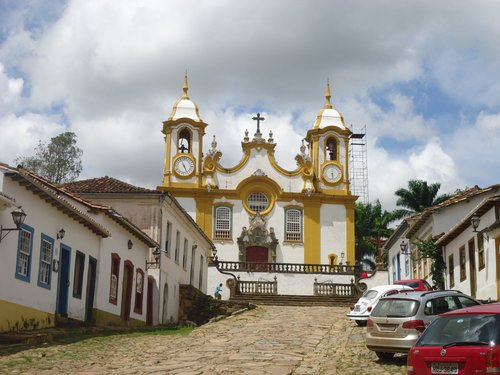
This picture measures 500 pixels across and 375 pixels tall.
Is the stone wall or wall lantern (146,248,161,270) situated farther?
the stone wall

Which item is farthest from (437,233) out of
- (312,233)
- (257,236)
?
(257,236)

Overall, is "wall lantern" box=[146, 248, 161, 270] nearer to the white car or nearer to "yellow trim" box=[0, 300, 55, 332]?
the white car

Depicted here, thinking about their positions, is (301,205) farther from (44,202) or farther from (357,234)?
(44,202)

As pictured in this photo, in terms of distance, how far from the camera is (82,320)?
2353 centimetres

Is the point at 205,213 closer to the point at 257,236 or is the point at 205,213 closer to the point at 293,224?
the point at 257,236

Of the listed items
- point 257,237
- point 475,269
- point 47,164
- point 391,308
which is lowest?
point 391,308

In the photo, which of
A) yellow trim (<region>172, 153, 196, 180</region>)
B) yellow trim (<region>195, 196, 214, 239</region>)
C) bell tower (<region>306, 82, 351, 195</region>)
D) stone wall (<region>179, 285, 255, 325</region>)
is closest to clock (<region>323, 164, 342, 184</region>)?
bell tower (<region>306, 82, 351, 195</region>)

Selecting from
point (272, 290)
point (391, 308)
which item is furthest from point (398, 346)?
point (272, 290)

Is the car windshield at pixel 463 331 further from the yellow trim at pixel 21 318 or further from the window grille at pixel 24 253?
the window grille at pixel 24 253

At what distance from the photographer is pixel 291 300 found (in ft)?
133

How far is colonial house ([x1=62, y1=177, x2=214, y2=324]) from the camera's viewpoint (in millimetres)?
31891

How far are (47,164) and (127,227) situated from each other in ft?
117

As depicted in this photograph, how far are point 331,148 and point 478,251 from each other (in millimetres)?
32029

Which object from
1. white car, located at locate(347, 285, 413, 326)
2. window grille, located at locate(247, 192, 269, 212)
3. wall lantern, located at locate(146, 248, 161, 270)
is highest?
window grille, located at locate(247, 192, 269, 212)
